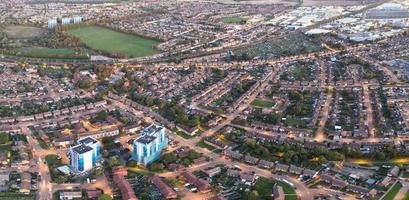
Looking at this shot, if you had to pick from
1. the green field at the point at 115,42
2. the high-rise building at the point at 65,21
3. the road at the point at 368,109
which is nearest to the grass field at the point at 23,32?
the high-rise building at the point at 65,21

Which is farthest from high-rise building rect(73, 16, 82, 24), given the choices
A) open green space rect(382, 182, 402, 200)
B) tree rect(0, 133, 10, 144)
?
open green space rect(382, 182, 402, 200)

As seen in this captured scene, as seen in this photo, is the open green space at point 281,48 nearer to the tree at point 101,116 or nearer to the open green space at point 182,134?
the tree at point 101,116

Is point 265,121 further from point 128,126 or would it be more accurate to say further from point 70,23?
point 70,23

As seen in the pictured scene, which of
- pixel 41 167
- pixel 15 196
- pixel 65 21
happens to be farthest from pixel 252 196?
pixel 65 21

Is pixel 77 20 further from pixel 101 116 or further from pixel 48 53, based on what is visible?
pixel 101 116

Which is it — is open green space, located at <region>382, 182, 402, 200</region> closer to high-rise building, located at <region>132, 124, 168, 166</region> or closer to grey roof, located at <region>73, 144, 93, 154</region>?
high-rise building, located at <region>132, 124, 168, 166</region>
